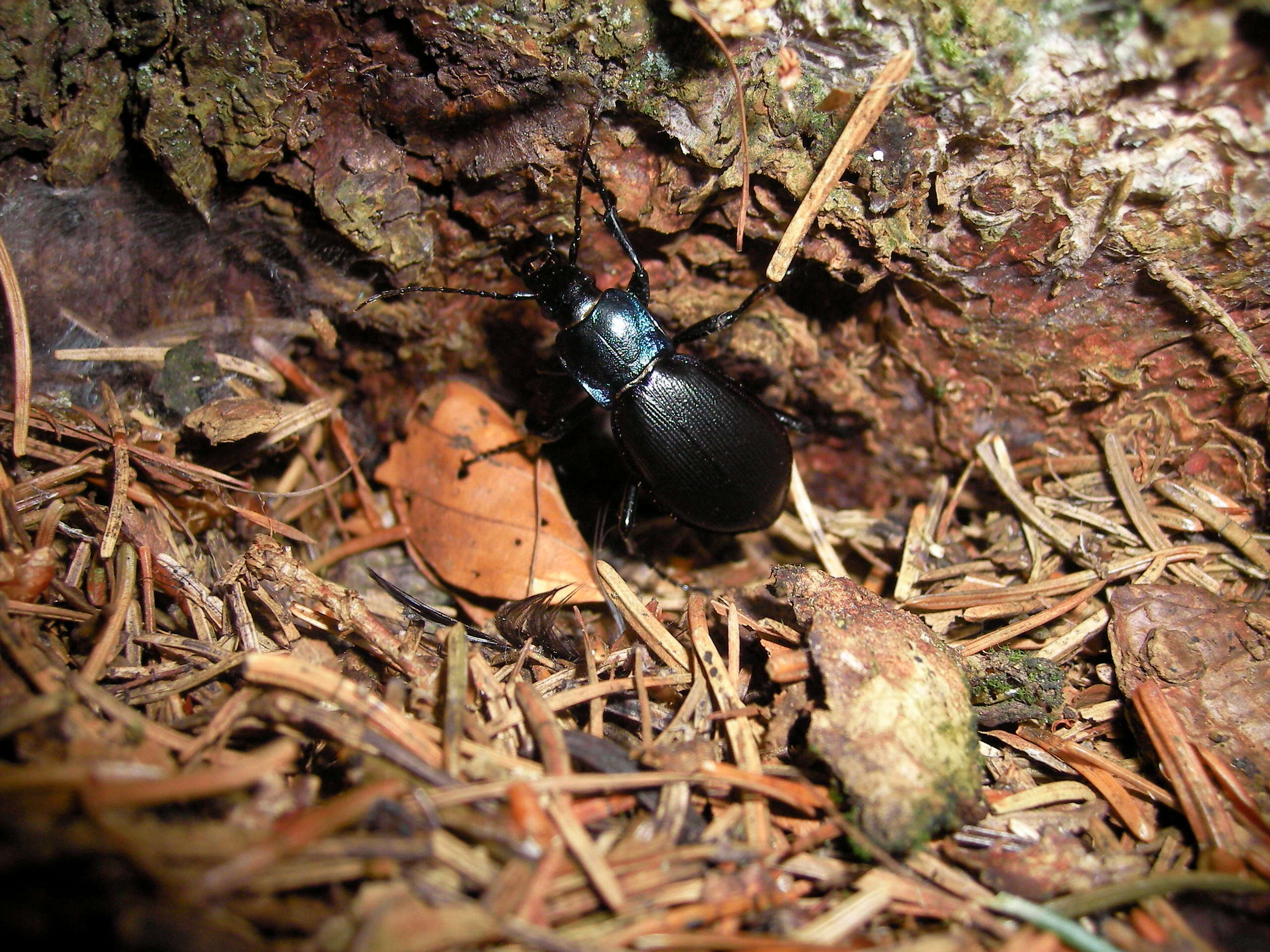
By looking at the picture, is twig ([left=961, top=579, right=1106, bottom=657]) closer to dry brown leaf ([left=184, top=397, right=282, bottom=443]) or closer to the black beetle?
the black beetle

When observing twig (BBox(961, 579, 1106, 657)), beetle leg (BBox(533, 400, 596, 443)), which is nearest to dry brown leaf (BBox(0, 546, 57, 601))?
beetle leg (BBox(533, 400, 596, 443))

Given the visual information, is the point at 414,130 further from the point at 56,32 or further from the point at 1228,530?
the point at 1228,530

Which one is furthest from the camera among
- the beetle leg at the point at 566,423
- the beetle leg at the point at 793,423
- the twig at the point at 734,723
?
the beetle leg at the point at 793,423

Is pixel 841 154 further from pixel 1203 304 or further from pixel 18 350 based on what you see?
pixel 18 350

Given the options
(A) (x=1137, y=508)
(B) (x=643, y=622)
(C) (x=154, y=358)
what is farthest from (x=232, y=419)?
(A) (x=1137, y=508)

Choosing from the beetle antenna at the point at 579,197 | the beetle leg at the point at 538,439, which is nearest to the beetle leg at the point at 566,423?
the beetle leg at the point at 538,439

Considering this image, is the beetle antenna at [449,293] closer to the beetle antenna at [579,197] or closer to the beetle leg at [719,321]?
the beetle antenna at [579,197]
